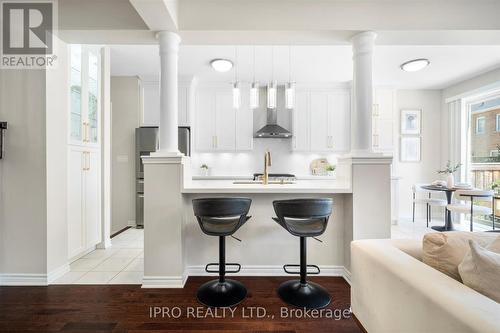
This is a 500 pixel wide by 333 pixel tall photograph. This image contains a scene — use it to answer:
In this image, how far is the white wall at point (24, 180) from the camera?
2.38 m

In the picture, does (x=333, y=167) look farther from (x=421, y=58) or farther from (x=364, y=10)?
(x=364, y=10)

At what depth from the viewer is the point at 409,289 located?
102cm

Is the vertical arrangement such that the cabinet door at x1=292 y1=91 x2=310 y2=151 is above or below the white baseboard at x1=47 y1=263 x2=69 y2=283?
above

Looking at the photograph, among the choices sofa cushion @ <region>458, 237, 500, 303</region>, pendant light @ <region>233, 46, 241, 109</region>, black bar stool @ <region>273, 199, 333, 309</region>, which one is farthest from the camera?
pendant light @ <region>233, 46, 241, 109</region>

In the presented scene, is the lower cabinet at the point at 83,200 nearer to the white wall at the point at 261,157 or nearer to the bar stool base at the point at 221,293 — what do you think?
the bar stool base at the point at 221,293

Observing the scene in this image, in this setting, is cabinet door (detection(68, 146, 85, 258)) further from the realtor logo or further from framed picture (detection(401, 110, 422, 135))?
framed picture (detection(401, 110, 422, 135))

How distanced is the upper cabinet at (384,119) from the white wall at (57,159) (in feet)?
16.8

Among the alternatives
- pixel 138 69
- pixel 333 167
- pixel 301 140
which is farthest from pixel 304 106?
pixel 138 69

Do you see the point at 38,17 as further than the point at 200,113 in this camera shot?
No

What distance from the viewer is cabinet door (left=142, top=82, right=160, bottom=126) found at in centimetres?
468

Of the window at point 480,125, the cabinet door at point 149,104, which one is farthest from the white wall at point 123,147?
the window at point 480,125

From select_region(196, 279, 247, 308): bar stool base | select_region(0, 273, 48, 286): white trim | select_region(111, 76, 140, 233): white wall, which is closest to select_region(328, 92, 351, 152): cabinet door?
select_region(196, 279, 247, 308): bar stool base

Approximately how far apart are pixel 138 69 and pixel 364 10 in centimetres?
A: 365

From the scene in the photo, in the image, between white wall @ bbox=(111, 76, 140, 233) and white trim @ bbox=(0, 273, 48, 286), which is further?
white wall @ bbox=(111, 76, 140, 233)
